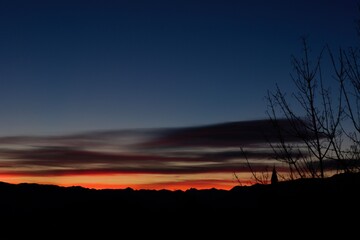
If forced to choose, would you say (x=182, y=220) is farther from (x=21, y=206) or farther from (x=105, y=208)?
(x=21, y=206)

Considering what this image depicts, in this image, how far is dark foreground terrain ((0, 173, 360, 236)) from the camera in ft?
39.0

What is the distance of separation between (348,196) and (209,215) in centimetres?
529

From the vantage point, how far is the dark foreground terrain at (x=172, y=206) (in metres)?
11.9

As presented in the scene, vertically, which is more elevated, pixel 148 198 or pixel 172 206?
pixel 148 198

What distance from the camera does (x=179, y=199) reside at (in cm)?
1795

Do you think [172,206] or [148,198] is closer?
[172,206]

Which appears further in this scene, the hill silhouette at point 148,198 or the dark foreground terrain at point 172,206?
the hill silhouette at point 148,198

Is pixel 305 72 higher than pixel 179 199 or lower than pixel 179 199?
higher

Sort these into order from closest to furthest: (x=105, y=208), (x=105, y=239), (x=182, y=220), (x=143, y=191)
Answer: (x=105, y=239)
(x=182, y=220)
(x=105, y=208)
(x=143, y=191)

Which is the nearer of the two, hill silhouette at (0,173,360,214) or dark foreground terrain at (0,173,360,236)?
dark foreground terrain at (0,173,360,236)

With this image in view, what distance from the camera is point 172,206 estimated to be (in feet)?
55.6

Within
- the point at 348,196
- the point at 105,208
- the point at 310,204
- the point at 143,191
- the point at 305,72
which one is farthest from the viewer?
the point at 143,191

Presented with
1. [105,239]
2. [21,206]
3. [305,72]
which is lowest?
[105,239]

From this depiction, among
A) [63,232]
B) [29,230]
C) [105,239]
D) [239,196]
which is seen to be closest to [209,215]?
[239,196]
